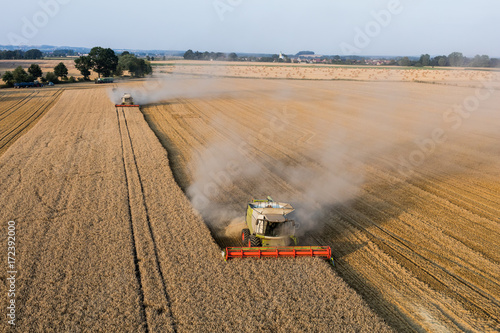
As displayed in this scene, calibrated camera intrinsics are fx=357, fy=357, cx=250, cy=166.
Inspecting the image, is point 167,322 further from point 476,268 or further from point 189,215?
point 476,268

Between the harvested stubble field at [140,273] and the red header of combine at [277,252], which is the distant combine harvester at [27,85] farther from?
the red header of combine at [277,252]

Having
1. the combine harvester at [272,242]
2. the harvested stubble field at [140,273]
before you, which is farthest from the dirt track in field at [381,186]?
the harvested stubble field at [140,273]

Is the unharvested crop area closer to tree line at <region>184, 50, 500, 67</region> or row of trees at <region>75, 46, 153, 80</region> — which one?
row of trees at <region>75, 46, 153, 80</region>

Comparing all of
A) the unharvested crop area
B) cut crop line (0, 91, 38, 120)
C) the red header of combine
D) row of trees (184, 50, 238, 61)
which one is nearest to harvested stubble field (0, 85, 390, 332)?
the red header of combine

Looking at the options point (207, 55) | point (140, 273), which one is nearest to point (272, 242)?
point (140, 273)

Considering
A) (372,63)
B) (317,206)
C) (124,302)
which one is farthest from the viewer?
(372,63)

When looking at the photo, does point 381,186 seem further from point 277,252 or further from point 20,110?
point 20,110

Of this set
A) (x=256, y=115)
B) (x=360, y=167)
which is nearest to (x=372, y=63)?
(x=256, y=115)

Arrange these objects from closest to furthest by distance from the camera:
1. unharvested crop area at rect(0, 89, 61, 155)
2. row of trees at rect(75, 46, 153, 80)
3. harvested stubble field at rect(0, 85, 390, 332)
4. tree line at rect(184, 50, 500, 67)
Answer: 1. harvested stubble field at rect(0, 85, 390, 332)
2. unharvested crop area at rect(0, 89, 61, 155)
3. tree line at rect(184, 50, 500, 67)
4. row of trees at rect(75, 46, 153, 80)
